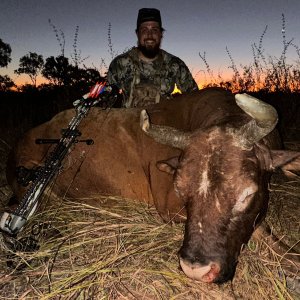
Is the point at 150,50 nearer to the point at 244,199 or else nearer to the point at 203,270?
the point at 244,199

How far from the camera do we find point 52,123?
482 centimetres

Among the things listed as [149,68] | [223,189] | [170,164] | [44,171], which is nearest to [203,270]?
[223,189]

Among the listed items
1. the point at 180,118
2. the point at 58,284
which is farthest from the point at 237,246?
the point at 180,118

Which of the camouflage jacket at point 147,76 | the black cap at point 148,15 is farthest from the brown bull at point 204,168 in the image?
the black cap at point 148,15

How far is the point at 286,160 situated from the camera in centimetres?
292

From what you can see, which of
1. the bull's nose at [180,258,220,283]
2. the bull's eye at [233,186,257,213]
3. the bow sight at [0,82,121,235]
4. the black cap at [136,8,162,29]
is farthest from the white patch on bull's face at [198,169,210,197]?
the black cap at [136,8,162,29]

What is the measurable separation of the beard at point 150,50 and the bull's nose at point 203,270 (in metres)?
4.88

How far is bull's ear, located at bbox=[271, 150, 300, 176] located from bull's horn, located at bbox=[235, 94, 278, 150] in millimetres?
340

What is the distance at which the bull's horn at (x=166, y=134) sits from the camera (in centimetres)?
302

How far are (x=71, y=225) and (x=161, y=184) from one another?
0.97m

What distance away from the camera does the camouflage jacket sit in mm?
6391

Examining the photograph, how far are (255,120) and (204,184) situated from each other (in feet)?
1.83

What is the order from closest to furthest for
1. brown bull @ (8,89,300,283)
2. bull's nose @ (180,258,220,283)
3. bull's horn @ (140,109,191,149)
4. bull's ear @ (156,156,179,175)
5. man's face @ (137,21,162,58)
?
bull's nose @ (180,258,220,283), brown bull @ (8,89,300,283), bull's horn @ (140,109,191,149), bull's ear @ (156,156,179,175), man's face @ (137,21,162,58)

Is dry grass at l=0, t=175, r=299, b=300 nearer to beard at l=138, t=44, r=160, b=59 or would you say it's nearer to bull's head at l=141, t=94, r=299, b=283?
bull's head at l=141, t=94, r=299, b=283
